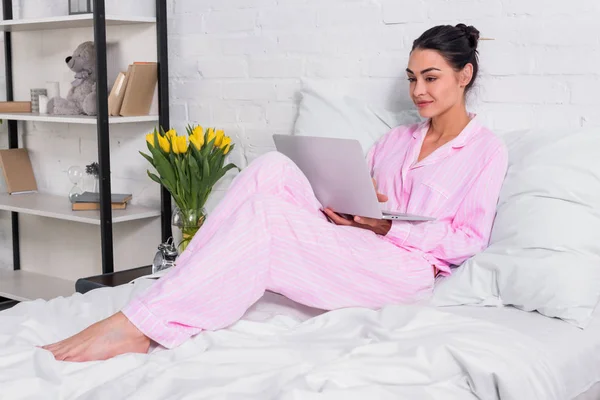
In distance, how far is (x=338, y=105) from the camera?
8.17 feet

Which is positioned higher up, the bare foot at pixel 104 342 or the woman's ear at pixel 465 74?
the woman's ear at pixel 465 74

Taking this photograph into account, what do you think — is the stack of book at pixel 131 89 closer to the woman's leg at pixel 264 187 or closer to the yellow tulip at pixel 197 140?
the yellow tulip at pixel 197 140

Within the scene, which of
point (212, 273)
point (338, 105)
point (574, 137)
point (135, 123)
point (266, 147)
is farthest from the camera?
point (135, 123)

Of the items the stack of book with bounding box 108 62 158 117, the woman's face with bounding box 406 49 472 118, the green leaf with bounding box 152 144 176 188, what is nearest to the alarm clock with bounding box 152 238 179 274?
the green leaf with bounding box 152 144 176 188

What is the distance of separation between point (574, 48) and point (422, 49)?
0.42 m

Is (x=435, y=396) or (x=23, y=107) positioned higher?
(x=23, y=107)

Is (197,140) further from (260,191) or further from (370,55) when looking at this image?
(260,191)

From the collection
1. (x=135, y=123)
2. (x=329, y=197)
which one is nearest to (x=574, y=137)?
(x=329, y=197)

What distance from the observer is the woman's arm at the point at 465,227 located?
6.52 ft

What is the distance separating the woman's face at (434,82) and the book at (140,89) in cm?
126

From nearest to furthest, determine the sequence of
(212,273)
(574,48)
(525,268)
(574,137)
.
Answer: (212,273)
(525,268)
(574,137)
(574,48)

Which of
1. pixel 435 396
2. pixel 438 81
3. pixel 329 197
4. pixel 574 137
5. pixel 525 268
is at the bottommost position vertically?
pixel 435 396

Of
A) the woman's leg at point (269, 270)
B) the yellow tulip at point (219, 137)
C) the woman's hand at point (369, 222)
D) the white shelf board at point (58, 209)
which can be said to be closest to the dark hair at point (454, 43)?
the woman's hand at point (369, 222)

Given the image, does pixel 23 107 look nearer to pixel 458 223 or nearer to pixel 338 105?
pixel 338 105
